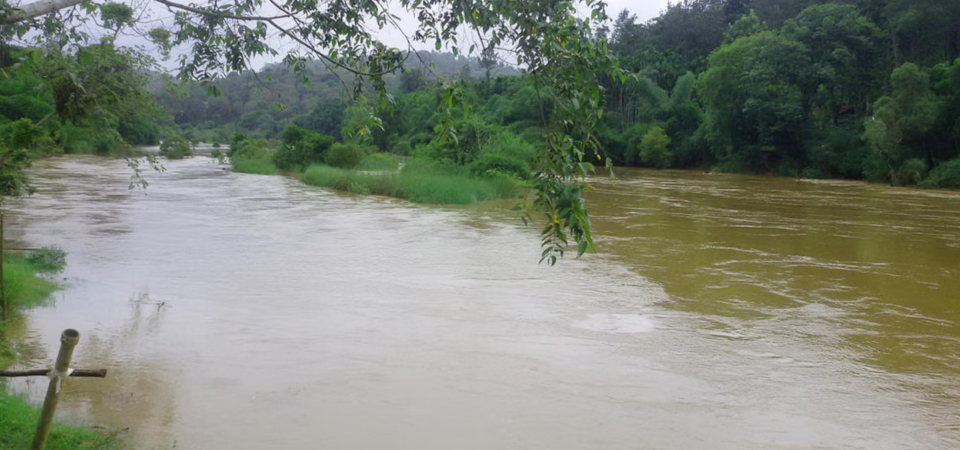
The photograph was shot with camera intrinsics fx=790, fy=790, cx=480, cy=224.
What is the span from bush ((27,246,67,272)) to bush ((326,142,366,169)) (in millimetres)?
22200

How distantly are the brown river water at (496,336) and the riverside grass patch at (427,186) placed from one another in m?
6.09

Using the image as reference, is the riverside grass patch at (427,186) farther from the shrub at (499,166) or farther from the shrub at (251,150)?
the shrub at (251,150)

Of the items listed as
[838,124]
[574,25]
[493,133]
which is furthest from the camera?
[838,124]

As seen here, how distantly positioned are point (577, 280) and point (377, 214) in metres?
10.0

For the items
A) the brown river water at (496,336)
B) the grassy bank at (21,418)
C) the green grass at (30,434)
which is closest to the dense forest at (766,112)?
the brown river water at (496,336)

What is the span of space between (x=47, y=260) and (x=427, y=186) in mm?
14489

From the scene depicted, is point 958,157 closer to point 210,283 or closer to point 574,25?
point 210,283

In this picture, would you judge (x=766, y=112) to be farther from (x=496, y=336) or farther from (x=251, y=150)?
(x=496, y=336)

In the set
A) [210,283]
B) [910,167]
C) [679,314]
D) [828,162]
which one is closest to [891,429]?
[679,314]

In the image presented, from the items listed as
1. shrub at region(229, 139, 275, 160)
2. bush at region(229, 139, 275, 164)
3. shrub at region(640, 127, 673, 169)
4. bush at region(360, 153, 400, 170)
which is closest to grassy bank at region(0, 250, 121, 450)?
bush at region(360, 153, 400, 170)

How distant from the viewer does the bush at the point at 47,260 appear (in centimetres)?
1183

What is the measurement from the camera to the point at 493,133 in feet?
98.3

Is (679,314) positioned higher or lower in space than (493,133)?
lower

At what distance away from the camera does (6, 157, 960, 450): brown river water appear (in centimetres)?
663
